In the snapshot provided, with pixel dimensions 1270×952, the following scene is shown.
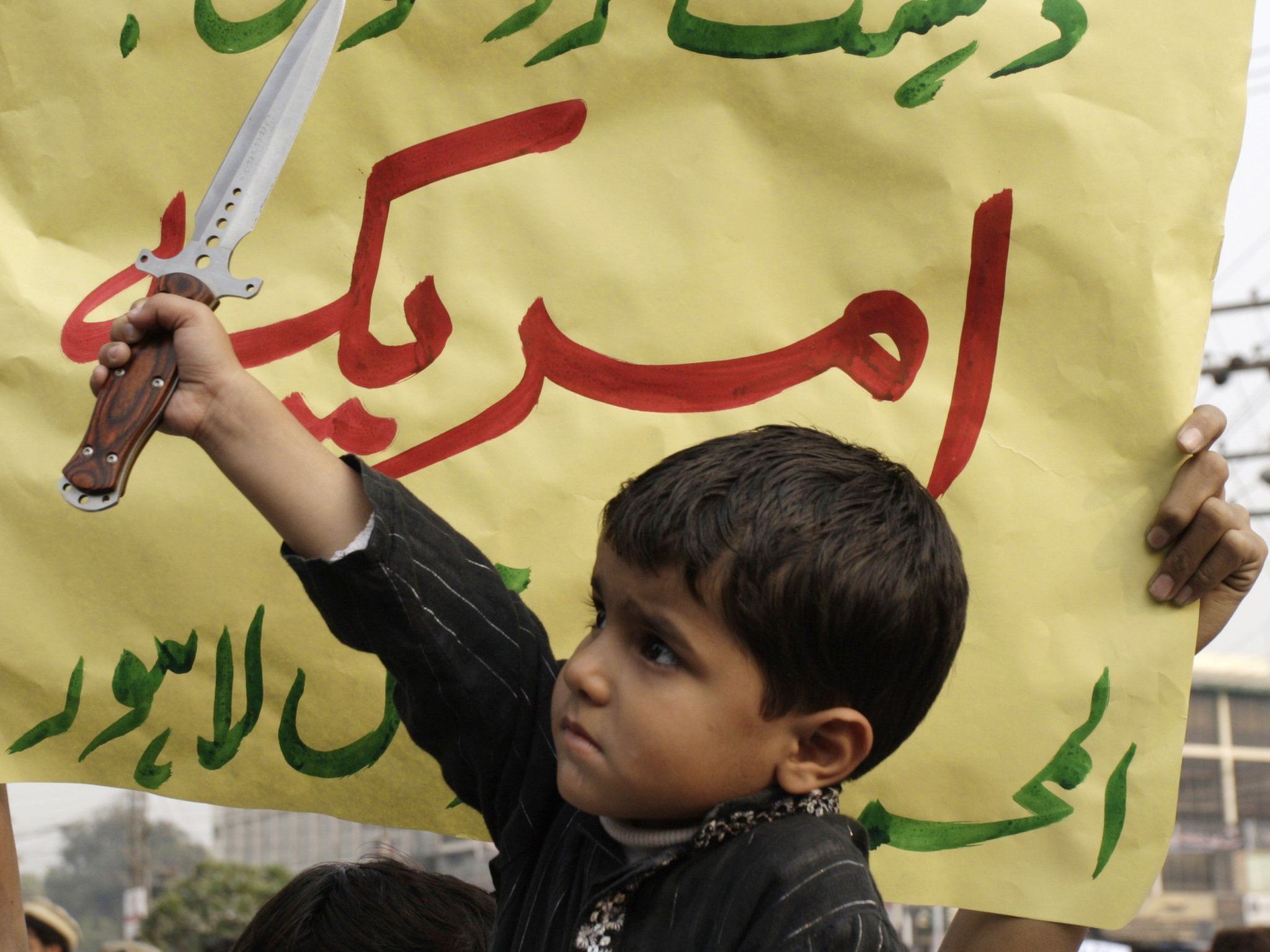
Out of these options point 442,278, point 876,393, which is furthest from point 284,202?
point 876,393

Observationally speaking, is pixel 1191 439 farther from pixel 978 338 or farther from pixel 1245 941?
pixel 1245 941

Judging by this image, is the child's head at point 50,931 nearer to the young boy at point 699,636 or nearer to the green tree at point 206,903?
the young boy at point 699,636

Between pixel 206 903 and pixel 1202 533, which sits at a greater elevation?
pixel 1202 533

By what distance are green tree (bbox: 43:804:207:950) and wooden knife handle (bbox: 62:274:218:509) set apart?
5566 cm

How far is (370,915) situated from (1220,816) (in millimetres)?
47362

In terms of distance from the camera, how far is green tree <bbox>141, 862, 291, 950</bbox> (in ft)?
74.8

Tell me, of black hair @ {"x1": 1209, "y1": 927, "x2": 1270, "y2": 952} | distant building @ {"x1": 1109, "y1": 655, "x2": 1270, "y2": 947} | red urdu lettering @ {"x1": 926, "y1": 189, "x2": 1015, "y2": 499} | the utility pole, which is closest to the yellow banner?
red urdu lettering @ {"x1": 926, "y1": 189, "x2": 1015, "y2": 499}

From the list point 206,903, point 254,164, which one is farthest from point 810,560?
point 206,903

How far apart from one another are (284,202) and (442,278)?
210 millimetres

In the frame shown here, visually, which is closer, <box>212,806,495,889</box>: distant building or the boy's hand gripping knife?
the boy's hand gripping knife

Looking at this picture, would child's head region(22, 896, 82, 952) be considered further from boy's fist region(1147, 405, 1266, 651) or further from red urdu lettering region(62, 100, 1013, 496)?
boy's fist region(1147, 405, 1266, 651)

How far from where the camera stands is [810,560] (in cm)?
94

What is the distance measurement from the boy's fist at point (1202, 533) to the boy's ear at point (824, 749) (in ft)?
1.92

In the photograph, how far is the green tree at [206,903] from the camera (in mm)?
Answer: 22797
